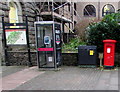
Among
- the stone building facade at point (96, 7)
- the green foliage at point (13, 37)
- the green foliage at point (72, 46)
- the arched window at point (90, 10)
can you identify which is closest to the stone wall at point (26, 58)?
the green foliage at point (72, 46)

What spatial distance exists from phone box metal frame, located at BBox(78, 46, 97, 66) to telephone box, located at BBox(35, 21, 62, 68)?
1.06 meters

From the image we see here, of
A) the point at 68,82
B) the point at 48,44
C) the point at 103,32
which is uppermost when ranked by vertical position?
the point at 103,32

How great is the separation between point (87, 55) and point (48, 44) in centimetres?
188

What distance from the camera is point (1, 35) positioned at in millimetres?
8477

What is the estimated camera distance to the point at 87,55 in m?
7.12

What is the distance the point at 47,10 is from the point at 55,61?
25.9ft

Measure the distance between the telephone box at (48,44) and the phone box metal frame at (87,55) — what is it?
3.48ft

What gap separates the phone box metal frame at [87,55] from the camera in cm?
709

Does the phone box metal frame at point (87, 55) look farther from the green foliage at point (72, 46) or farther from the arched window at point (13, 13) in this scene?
the arched window at point (13, 13)

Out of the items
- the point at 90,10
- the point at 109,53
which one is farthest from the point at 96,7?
the point at 109,53

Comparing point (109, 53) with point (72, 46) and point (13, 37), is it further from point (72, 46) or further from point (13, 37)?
point (13, 37)

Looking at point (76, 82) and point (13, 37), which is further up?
point (13, 37)

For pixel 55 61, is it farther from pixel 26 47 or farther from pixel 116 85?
pixel 116 85

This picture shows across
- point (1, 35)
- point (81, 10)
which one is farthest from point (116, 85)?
point (81, 10)
